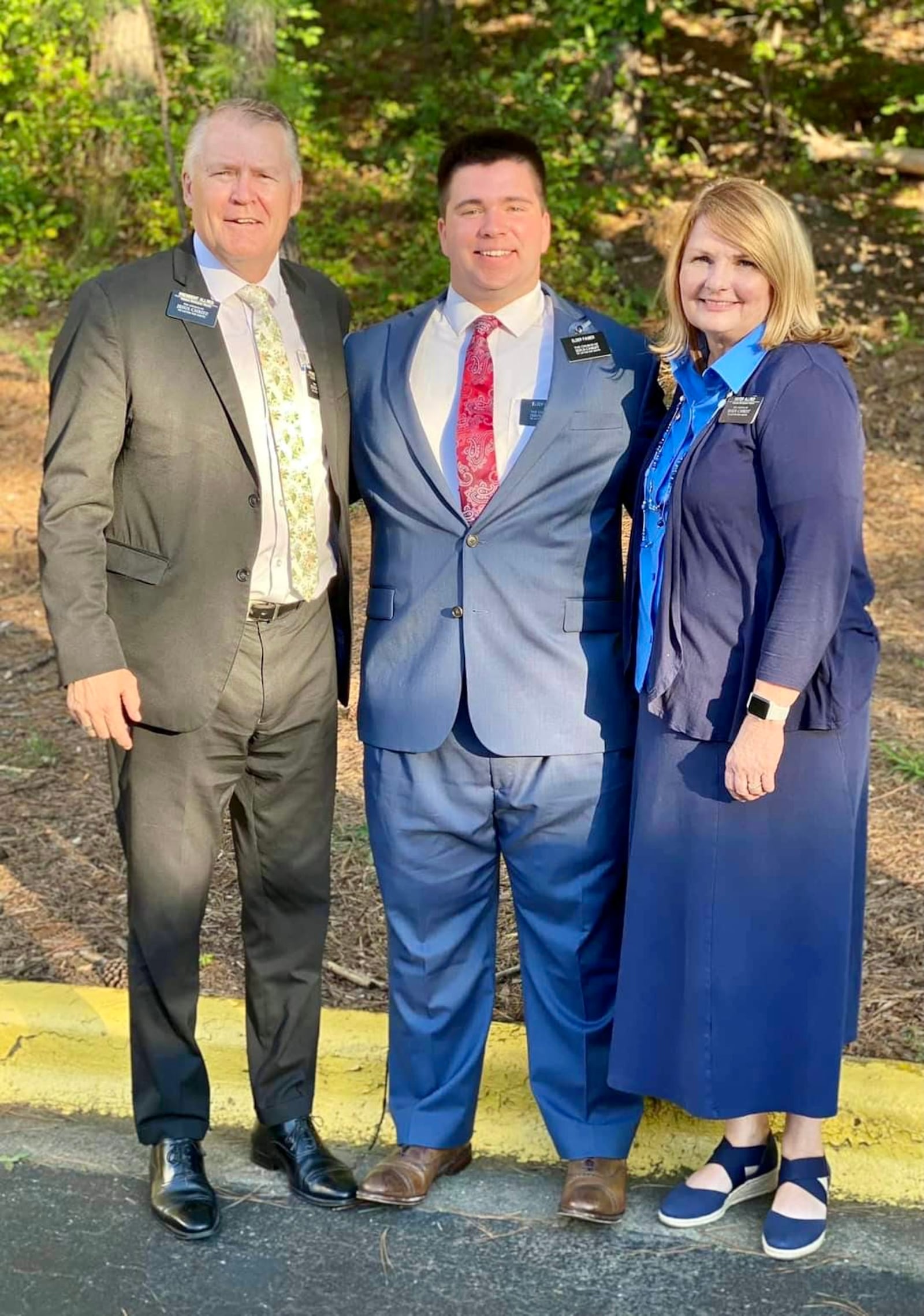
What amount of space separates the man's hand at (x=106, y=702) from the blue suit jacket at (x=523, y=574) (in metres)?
0.53

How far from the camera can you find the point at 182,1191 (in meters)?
3.56

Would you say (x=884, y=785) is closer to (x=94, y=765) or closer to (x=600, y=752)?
(x=600, y=752)

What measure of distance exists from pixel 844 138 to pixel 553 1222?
390 inches

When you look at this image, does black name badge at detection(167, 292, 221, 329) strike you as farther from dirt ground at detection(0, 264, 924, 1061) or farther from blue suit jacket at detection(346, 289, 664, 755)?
dirt ground at detection(0, 264, 924, 1061)

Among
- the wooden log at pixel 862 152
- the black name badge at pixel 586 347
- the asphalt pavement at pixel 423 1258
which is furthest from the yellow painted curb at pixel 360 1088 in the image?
the wooden log at pixel 862 152

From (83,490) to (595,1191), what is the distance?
6.06 feet

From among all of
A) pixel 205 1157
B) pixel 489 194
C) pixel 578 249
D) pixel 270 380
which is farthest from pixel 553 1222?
pixel 578 249

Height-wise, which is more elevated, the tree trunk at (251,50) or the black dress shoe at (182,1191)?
the tree trunk at (251,50)

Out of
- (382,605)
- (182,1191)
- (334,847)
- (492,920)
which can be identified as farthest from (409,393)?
(334,847)

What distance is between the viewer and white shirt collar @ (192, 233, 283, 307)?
351 centimetres

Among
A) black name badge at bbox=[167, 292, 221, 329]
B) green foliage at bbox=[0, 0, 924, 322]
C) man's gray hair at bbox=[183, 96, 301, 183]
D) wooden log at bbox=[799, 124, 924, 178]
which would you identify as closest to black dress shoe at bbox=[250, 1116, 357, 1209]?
black name badge at bbox=[167, 292, 221, 329]

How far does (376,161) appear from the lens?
41.0 feet

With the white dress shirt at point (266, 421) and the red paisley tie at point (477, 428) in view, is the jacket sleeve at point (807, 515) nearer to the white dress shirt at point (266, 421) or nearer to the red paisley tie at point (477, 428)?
the red paisley tie at point (477, 428)

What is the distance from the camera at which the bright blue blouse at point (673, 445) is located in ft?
10.6
